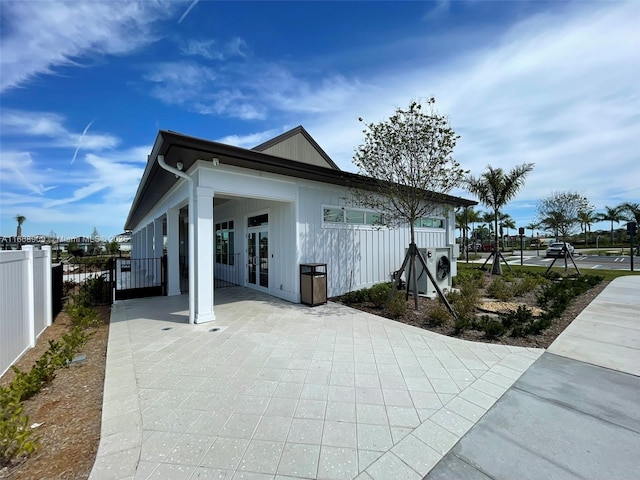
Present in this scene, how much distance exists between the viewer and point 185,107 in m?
8.16

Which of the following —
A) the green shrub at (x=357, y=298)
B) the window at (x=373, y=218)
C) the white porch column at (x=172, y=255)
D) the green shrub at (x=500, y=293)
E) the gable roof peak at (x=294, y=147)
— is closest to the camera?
the green shrub at (x=357, y=298)

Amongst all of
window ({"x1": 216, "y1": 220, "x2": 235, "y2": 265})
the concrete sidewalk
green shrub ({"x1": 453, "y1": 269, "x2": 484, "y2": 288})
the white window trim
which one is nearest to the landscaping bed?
green shrub ({"x1": 453, "y1": 269, "x2": 484, "y2": 288})

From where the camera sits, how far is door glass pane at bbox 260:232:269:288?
8284mm

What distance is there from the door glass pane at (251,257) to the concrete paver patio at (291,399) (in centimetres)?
405

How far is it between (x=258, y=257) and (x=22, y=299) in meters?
5.34

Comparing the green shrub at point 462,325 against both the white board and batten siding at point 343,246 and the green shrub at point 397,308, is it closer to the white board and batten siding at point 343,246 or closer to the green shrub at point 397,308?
the green shrub at point 397,308

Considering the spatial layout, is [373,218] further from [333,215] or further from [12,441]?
[12,441]

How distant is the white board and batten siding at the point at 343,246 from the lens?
24.3ft

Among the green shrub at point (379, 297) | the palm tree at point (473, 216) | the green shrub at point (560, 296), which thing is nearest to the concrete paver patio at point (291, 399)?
the green shrub at point (379, 297)

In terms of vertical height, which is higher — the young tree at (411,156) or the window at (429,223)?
the young tree at (411,156)

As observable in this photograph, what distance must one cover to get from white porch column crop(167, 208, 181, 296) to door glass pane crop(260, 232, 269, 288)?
2.58 metres

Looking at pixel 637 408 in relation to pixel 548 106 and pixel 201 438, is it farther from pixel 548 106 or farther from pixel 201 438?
pixel 548 106

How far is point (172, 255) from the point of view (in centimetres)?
844

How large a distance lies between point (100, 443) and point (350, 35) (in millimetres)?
8051
